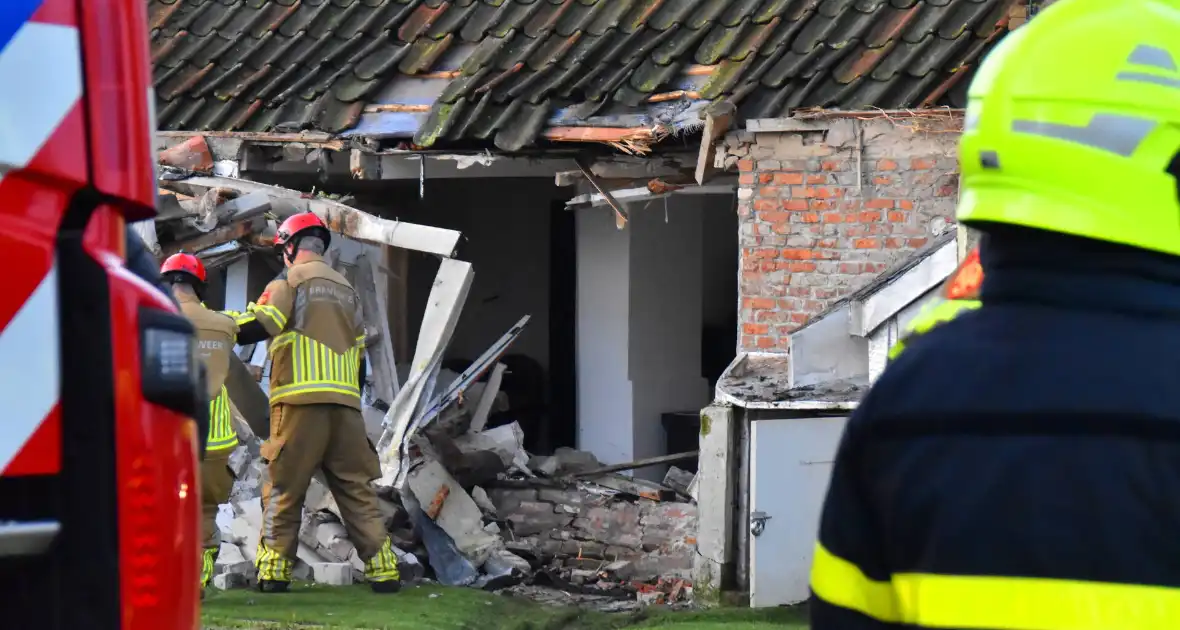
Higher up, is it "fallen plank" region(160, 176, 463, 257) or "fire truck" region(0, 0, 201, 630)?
"fallen plank" region(160, 176, 463, 257)

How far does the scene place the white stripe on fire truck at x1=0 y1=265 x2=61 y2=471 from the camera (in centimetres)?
223

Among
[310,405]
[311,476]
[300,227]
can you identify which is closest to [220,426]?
[310,405]

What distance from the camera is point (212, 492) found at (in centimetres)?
698

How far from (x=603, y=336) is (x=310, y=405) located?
14.1 feet

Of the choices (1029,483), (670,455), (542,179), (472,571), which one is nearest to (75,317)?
(1029,483)

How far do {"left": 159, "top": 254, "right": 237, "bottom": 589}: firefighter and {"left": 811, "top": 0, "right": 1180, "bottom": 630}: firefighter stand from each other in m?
5.49

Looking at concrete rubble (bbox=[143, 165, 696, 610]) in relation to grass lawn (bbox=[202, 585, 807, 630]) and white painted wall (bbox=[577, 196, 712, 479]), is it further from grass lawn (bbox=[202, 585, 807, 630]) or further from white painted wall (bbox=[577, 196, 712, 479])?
white painted wall (bbox=[577, 196, 712, 479])

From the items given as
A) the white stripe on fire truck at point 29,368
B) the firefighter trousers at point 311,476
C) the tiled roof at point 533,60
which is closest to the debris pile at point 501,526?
the firefighter trousers at point 311,476

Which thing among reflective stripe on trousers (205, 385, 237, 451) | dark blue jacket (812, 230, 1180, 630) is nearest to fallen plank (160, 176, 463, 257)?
reflective stripe on trousers (205, 385, 237, 451)

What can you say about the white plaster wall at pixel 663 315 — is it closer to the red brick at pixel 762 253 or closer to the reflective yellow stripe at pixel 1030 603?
the red brick at pixel 762 253

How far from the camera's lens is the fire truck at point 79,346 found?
2.25 metres

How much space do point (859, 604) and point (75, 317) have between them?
140 centimetres

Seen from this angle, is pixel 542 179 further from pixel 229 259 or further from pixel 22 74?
pixel 22 74

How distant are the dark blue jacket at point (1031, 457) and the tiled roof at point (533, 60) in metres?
6.87
